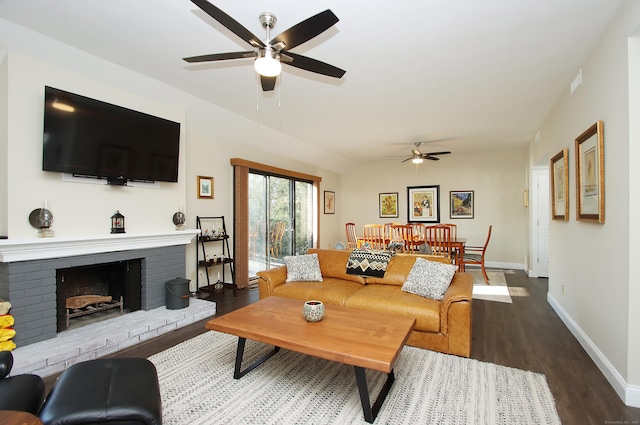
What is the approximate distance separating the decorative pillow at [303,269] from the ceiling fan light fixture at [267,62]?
231 cm

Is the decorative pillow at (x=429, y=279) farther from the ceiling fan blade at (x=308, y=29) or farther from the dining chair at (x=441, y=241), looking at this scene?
the ceiling fan blade at (x=308, y=29)

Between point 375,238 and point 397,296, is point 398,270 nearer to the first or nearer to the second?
point 397,296

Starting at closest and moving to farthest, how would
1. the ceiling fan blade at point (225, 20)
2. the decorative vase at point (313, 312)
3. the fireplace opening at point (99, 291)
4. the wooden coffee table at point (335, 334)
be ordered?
the ceiling fan blade at point (225, 20) → the wooden coffee table at point (335, 334) → the decorative vase at point (313, 312) → the fireplace opening at point (99, 291)

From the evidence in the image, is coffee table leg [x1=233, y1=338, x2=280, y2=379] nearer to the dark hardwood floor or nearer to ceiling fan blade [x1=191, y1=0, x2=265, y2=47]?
the dark hardwood floor

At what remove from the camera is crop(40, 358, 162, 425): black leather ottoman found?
4.34ft

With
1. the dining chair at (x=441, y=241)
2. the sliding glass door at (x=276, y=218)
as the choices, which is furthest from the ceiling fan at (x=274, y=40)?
the dining chair at (x=441, y=241)

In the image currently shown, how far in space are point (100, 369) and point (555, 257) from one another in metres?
4.82

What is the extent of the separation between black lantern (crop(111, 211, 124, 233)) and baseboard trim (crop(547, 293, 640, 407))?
443cm

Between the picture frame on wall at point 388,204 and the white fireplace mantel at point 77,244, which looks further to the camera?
the picture frame on wall at point 388,204

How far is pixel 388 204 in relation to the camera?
821 cm

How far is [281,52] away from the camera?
209 centimetres

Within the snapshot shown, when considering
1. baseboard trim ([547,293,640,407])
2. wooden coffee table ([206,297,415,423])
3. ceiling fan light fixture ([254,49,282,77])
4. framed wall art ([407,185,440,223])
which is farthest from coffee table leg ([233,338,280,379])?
framed wall art ([407,185,440,223])

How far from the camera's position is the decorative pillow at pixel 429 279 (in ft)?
9.70

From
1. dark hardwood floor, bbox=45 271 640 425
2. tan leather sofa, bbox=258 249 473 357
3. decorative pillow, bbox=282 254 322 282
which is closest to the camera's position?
dark hardwood floor, bbox=45 271 640 425
